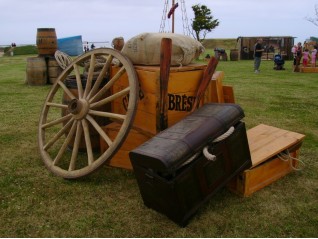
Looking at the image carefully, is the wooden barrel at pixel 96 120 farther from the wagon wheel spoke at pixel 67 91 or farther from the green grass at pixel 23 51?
the green grass at pixel 23 51

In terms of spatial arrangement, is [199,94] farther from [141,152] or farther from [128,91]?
[141,152]

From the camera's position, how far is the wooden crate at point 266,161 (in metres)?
3.11

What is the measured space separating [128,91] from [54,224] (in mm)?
1375

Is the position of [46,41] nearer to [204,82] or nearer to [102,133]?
[102,133]

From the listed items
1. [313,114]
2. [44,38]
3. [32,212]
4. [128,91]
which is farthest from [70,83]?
[44,38]

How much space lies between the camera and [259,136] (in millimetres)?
3779

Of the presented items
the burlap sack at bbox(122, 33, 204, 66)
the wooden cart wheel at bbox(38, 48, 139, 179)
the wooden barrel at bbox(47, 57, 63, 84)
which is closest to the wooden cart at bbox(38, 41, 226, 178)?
the wooden cart wheel at bbox(38, 48, 139, 179)

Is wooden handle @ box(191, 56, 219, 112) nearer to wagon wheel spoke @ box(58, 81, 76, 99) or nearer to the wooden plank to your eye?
the wooden plank

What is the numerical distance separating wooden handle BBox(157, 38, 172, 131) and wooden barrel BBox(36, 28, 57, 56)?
8.20 metres

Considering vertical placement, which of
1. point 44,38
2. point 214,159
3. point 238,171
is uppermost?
point 44,38

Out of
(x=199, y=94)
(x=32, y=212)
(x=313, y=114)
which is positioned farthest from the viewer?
(x=313, y=114)

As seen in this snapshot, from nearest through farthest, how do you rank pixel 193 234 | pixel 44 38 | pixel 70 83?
1. pixel 193 234
2. pixel 70 83
3. pixel 44 38

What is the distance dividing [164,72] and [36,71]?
26.7ft

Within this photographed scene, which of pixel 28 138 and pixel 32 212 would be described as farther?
pixel 28 138
